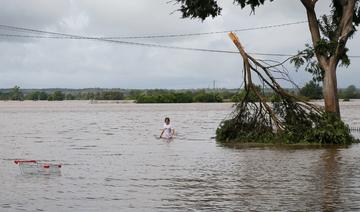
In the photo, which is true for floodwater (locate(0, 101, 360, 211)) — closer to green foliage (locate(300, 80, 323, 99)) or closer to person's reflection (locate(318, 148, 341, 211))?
person's reflection (locate(318, 148, 341, 211))

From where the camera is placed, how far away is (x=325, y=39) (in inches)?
1177

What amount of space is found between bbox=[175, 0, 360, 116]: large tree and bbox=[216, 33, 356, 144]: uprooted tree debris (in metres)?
1.22

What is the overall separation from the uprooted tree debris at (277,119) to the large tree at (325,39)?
122 cm

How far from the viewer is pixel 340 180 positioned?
16875mm

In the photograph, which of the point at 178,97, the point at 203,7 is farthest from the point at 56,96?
the point at 203,7

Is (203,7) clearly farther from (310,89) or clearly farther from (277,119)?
(310,89)

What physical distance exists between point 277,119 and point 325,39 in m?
4.27

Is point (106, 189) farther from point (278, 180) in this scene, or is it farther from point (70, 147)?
point (70, 147)

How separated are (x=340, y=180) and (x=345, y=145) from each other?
1184cm

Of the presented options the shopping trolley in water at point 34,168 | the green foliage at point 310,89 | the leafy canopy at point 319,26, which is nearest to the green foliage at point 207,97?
the green foliage at point 310,89

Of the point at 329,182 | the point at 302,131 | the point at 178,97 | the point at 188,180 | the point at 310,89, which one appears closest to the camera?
the point at 329,182

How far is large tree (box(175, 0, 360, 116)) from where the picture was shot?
29.5 metres

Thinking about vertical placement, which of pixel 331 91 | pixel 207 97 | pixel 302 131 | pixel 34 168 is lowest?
pixel 34 168

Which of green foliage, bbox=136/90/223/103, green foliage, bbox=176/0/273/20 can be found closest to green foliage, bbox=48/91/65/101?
green foliage, bbox=136/90/223/103
